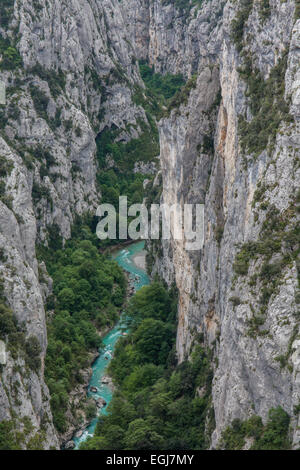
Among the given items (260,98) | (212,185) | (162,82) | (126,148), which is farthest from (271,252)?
(162,82)

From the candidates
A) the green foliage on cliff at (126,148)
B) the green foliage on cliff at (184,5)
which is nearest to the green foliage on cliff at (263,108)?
the green foliage on cliff at (126,148)

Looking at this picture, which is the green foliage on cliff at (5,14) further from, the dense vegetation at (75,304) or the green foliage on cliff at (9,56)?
the dense vegetation at (75,304)

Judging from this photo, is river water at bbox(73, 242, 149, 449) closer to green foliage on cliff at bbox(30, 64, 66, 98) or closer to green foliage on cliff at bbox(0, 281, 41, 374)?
green foliage on cliff at bbox(0, 281, 41, 374)

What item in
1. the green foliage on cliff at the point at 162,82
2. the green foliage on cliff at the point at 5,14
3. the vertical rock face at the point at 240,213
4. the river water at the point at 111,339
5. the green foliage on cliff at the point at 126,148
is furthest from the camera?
the green foliage on cliff at the point at 162,82

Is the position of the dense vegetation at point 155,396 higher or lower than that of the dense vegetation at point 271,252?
lower

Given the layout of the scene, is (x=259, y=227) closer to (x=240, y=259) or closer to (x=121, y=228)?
(x=240, y=259)

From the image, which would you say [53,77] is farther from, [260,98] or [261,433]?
[261,433]
